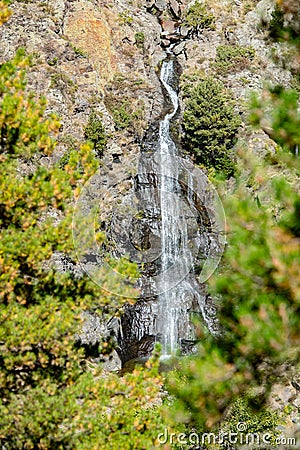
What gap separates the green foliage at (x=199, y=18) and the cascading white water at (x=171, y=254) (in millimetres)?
10041

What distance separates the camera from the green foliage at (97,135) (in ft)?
74.0

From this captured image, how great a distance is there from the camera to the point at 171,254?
19625mm

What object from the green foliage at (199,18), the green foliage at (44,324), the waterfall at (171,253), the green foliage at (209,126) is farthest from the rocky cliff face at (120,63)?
the green foliage at (44,324)

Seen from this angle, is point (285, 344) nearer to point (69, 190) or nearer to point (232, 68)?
point (69, 190)

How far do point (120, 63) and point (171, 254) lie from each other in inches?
471

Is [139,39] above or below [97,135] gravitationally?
above

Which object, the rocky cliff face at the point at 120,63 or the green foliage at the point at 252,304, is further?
the rocky cliff face at the point at 120,63

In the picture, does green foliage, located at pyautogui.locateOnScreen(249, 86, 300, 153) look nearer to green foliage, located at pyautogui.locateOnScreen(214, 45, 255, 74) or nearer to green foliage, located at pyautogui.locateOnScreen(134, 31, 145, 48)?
green foliage, located at pyautogui.locateOnScreen(214, 45, 255, 74)

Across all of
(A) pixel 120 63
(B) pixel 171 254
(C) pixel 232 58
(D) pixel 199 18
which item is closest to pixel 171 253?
(B) pixel 171 254

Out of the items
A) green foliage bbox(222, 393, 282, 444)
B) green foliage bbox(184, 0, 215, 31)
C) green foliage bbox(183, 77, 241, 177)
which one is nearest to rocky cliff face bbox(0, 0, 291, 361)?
green foliage bbox(184, 0, 215, 31)

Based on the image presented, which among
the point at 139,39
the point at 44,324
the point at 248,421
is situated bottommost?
the point at 248,421

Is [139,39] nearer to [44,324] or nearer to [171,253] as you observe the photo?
[171,253]

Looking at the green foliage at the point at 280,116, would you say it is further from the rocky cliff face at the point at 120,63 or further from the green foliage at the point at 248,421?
the rocky cliff face at the point at 120,63

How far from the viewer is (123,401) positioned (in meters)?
5.25
